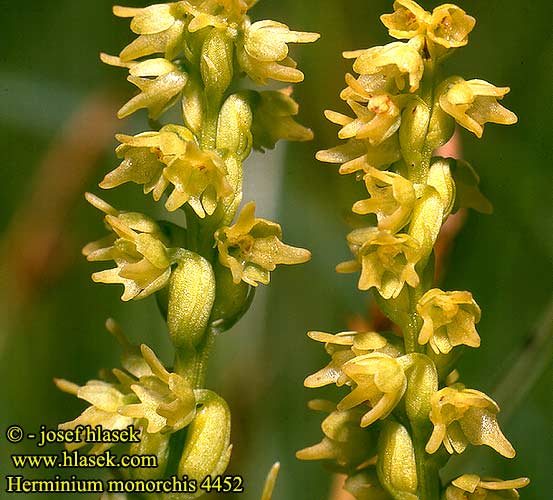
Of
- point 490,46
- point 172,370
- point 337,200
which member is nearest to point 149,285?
point 172,370

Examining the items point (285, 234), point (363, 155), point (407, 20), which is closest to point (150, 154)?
point (363, 155)

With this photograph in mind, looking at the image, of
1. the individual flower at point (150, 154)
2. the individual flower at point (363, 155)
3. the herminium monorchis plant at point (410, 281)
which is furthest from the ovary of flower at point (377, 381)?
the individual flower at point (150, 154)

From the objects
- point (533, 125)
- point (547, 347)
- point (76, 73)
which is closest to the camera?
point (547, 347)

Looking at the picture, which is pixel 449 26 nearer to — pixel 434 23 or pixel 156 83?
pixel 434 23

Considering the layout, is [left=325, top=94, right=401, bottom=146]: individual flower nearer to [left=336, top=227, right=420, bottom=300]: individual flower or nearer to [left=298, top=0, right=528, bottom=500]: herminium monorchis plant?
[left=298, top=0, right=528, bottom=500]: herminium monorchis plant

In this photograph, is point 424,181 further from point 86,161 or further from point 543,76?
point 86,161

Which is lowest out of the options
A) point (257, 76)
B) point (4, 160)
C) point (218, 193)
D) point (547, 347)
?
point (547, 347)

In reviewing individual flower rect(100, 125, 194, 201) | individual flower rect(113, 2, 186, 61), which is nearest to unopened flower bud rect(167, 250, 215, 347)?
individual flower rect(100, 125, 194, 201)
